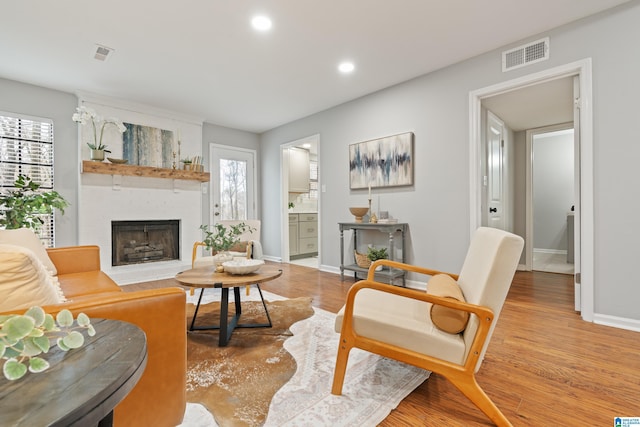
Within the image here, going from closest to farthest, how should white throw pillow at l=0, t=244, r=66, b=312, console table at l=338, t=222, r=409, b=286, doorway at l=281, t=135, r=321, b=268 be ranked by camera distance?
white throw pillow at l=0, t=244, r=66, b=312 < console table at l=338, t=222, r=409, b=286 < doorway at l=281, t=135, r=321, b=268

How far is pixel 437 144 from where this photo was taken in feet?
11.4

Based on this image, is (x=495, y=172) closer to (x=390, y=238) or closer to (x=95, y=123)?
(x=390, y=238)

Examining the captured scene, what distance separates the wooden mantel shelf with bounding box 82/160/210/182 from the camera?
3947 mm

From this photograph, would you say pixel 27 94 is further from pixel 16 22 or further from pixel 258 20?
pixel 258 20

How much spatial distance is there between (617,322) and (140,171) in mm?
5493

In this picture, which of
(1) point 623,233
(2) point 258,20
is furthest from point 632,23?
(2) point 258,20

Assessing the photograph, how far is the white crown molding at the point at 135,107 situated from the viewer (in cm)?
404

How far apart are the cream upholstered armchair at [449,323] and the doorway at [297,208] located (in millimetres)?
3756

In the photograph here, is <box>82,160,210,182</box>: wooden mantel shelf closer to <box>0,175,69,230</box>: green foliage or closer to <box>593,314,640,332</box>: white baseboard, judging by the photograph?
<box>0,175,69,230</box>: green foliage

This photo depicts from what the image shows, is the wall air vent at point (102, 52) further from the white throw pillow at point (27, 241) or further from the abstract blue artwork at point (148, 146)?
the white throw pillow at point (27, 241)

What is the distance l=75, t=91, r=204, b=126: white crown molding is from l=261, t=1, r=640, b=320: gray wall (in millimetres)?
1495

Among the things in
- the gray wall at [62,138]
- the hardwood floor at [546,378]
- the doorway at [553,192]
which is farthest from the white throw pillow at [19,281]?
the doorway at [553,192]

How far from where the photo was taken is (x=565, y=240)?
6207mm

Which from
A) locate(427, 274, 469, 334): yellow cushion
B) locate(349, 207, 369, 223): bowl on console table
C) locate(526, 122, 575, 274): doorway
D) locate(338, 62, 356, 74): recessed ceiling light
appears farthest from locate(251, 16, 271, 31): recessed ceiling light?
locate(526, 122, 575, 274): doorway
